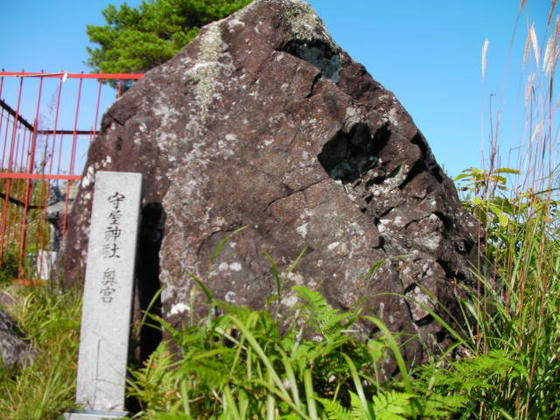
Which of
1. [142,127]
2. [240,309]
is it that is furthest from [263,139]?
[240,309]

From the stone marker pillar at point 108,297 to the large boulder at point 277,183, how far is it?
0.22 m

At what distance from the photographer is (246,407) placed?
1562 millimetres

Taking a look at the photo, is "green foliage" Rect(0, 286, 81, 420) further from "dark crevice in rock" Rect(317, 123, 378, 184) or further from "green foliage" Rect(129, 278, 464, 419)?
"dark crevice in rock" Rect(317, 123, 378, 184)

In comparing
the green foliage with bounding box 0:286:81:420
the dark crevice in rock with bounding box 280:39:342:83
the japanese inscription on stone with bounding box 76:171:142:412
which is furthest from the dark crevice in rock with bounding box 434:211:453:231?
the green foliage with bounding box 0:286:81:420

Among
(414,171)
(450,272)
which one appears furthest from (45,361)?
(414,171)

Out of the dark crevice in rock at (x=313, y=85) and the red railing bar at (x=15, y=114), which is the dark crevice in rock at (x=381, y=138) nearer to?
the dark crevice in rock at (x=313, y=85)

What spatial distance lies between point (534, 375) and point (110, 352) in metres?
1.87

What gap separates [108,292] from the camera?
2.26 m

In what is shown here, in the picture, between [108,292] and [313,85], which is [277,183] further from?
[108,292]

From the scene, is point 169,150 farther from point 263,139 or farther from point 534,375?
point 534,375

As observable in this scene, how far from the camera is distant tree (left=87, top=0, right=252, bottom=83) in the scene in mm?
12391

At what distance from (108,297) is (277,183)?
1.03 meters

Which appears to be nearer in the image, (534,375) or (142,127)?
(534,375)

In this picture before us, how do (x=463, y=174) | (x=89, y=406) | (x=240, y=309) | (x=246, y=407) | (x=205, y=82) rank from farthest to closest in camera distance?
(x=463, y=174) → (x=205, y=82) → (x=89, y=406) → (x=240, y=309) → (x=246, y=407)
